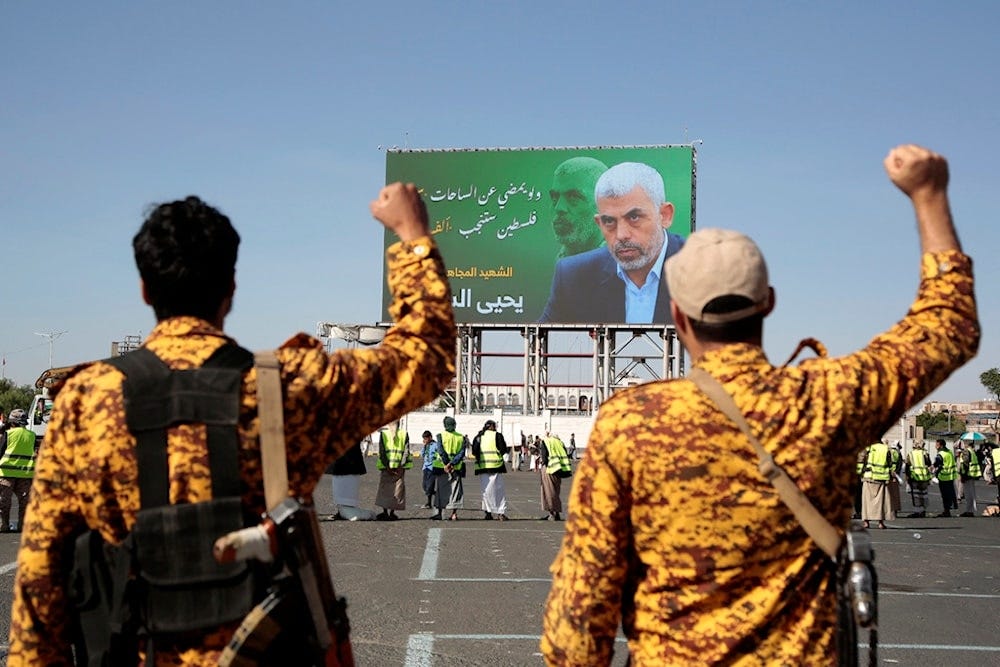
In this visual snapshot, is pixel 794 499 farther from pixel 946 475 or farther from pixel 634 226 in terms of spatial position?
pixel 634 226

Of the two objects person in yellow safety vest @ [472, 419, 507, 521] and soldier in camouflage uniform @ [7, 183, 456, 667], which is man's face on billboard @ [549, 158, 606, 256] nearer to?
person in yellow safety vest @ [472, 419, 507, 521]

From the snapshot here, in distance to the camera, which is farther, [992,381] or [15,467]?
[992,381]

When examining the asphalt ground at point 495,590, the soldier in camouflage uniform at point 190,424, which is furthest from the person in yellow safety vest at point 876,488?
the soldier in camouflage uniform at point 190,424

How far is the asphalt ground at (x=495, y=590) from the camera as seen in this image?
774 cm

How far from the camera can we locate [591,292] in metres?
58.7

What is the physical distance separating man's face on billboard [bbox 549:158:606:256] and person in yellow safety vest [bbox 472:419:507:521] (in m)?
37.7

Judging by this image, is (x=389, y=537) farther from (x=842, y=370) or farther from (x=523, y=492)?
(x=523, y=492)

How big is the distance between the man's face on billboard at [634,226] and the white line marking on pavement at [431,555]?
134 feet

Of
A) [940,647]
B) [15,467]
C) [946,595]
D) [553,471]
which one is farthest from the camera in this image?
[553,471]

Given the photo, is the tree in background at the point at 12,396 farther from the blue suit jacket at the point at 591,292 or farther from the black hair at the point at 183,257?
the black hair at the point at 183,257

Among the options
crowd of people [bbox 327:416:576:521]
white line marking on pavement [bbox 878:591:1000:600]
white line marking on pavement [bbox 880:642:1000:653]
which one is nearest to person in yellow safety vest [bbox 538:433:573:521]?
crowd of people [bbox 327:416:576:521]

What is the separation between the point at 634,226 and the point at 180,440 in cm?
5550

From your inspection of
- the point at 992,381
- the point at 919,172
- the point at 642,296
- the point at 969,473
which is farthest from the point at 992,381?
the point at 919,172

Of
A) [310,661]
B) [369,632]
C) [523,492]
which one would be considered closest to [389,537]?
[369,632]
